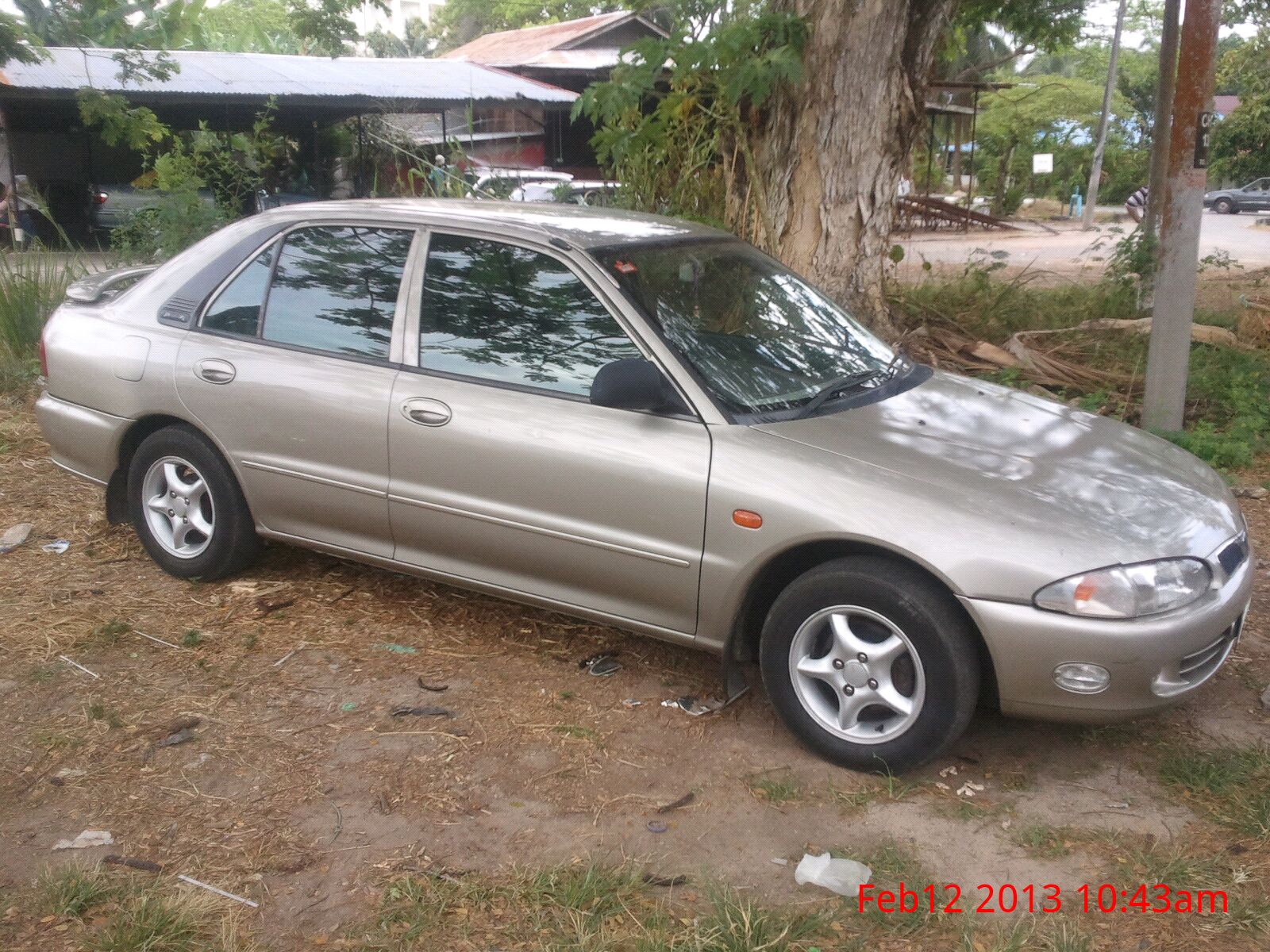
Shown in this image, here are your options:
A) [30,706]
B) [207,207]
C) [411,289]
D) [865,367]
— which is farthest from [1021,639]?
[207,207]

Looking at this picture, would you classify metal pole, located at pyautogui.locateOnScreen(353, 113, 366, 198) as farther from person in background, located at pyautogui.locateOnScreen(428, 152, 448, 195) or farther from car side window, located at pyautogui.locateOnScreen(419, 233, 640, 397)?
car side window, located at pyautogui.locateOnScreen(419, 233, 640, 397)

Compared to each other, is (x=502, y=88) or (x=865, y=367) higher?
(x=502, y=88)

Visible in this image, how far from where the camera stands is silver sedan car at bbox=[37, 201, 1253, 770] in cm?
331

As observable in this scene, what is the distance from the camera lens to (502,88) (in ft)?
76.5

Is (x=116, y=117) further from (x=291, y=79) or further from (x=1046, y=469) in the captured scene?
(x=291, y=79)

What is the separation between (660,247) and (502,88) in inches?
801

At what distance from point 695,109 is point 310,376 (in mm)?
4806

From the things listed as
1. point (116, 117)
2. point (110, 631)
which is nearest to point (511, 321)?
point (110, 631)

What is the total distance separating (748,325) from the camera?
13.9 feet

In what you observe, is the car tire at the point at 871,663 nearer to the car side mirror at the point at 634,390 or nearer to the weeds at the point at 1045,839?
the weeds at the point at 1045,839

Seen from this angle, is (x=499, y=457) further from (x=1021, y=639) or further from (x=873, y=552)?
(x=1021, y=639)

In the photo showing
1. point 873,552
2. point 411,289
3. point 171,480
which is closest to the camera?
point 873,552

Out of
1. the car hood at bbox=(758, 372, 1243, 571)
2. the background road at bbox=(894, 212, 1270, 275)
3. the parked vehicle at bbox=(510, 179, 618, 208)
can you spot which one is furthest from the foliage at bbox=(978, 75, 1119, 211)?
the car hood at bbox=(758, 372, 1243, 571)

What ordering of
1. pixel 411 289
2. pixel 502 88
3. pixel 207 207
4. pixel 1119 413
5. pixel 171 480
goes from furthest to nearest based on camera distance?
1. pixel 502 88
2. pixel 207 207
3. pixel 1119 413
4. pixel 171 480
5. pixel 411 289
